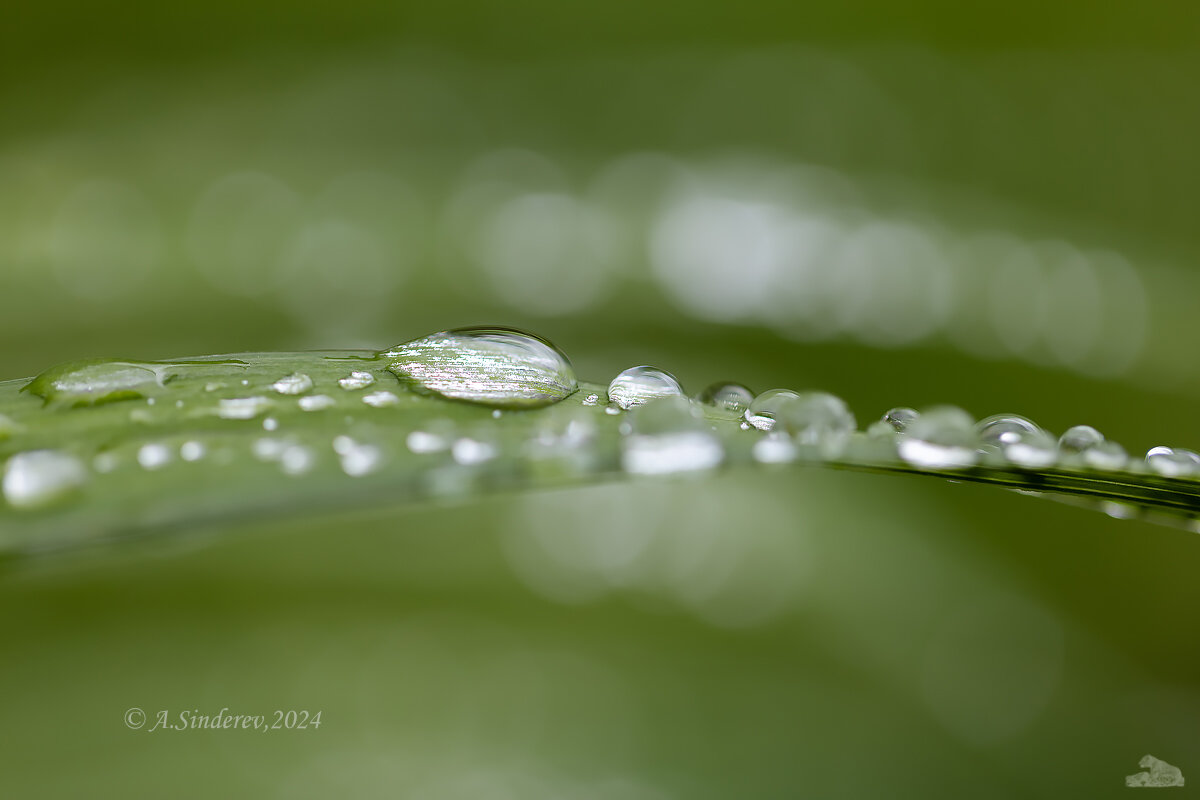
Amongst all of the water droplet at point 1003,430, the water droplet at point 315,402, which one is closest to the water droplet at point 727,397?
the water droplet at point 1003,430

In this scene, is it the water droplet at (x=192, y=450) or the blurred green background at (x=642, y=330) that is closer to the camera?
the water droplet at (x=192, y=450)

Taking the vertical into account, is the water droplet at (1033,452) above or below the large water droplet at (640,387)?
above

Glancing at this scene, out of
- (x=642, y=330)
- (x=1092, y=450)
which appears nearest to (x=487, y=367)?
(x=1092, y=450)

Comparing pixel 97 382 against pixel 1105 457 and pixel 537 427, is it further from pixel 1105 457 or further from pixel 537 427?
pixel 1105 457

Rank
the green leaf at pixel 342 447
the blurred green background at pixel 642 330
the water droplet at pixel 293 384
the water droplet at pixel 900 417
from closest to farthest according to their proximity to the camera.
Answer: the green leaf at pixel 342 447
the water droplet at pixel 293 384
the water droplet at pixel 900 417
the blurred green background at pixel 642 330

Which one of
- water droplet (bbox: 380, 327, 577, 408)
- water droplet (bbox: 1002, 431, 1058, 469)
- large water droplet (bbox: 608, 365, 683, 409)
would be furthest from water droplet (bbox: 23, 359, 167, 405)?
water droplet (bbox: 1002, 431, 1058, 469)

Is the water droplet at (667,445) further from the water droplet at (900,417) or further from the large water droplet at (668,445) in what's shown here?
the water droplet at (900,417)

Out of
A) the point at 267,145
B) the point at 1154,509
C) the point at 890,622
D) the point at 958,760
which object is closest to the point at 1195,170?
the point at 890,622
